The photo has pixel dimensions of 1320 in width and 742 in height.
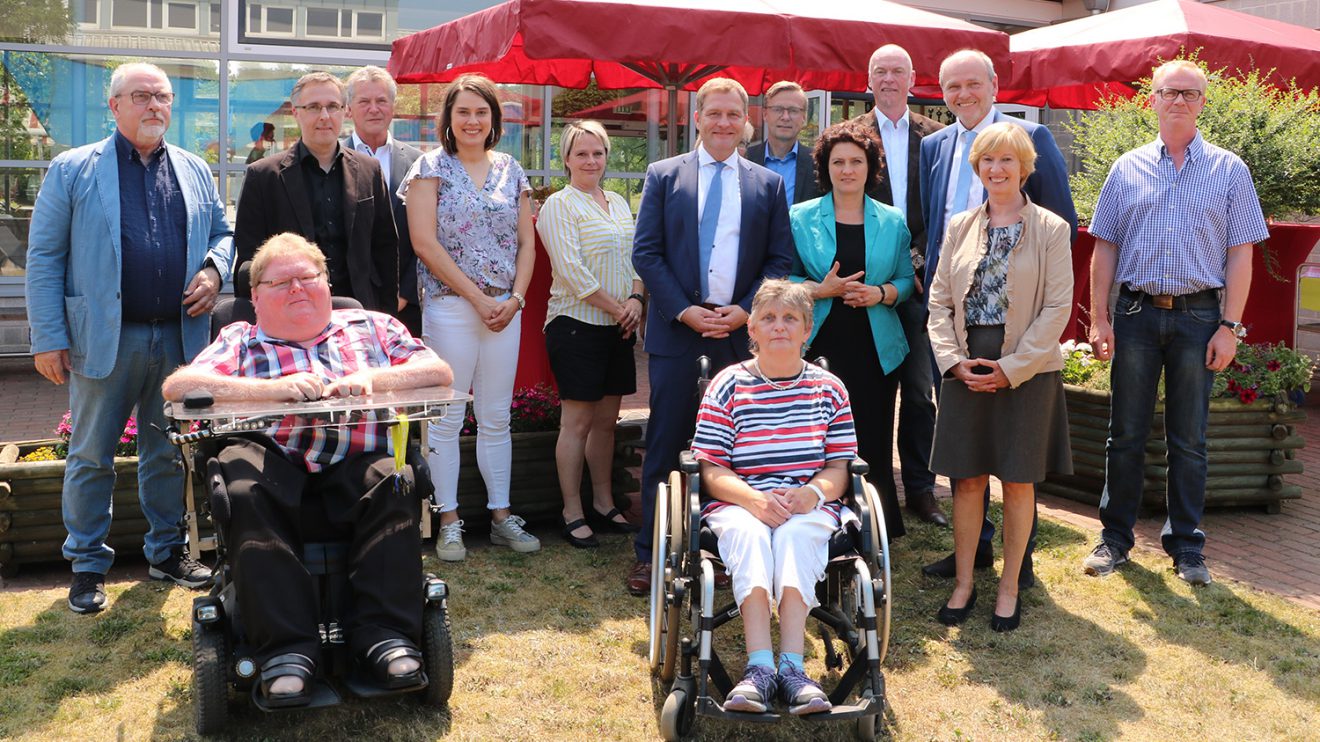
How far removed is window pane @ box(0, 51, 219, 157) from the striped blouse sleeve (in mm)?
6105

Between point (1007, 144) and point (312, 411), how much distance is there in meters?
2.64

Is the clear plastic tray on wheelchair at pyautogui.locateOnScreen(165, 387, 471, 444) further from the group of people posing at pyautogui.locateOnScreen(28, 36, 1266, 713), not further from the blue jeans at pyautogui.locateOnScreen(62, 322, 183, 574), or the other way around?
the blue jeans at pyautogui.locateOnScreen(62, 322, 183, 574)

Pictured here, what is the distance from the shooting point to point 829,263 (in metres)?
4.99

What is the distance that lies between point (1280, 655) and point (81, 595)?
178 inches

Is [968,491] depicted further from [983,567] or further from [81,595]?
[81,595]

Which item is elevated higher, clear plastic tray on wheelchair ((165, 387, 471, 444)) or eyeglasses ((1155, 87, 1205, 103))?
eyeglasses ((1155, 87, 1205, 103))

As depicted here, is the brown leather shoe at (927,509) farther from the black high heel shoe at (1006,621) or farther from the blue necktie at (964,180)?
the blue necktie at (964,180)

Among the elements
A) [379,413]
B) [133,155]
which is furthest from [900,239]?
[133,155]

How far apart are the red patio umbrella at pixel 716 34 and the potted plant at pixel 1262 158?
3.55 ft

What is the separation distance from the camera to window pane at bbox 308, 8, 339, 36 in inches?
421

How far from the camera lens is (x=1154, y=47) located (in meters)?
7.39

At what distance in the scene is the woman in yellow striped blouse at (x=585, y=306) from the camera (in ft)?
17.2

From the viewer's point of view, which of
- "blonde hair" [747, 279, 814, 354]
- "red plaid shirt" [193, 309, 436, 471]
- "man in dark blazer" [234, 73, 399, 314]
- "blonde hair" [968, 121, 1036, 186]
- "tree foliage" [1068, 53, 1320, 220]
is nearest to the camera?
"red plaid shirt" [193, 309, 436, 471]

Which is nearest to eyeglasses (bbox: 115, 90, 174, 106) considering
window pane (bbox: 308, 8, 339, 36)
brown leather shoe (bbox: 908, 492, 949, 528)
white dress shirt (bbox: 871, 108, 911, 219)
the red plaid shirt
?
the red plaid shirt
